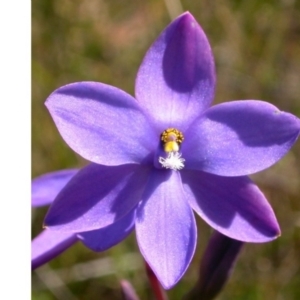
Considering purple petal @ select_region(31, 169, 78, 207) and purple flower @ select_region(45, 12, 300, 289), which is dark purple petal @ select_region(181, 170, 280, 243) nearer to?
purple flower @ select_region(45, 12, 300, 289)

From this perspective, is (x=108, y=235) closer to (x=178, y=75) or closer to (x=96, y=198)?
(x=96, y=198)

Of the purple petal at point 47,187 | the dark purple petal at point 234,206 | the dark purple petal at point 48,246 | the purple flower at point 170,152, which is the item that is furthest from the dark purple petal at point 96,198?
the purple petal at point 47,187

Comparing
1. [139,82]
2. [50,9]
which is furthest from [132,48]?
[139,82]

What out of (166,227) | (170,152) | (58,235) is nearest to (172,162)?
(170,152)

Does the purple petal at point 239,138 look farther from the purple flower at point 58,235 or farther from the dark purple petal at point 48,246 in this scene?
the dark purple petal at point 48,246

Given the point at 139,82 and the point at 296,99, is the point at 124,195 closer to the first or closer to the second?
the point at 139,82

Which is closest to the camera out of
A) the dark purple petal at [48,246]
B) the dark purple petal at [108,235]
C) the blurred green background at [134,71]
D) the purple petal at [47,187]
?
the dark purple petal at [108,235]
